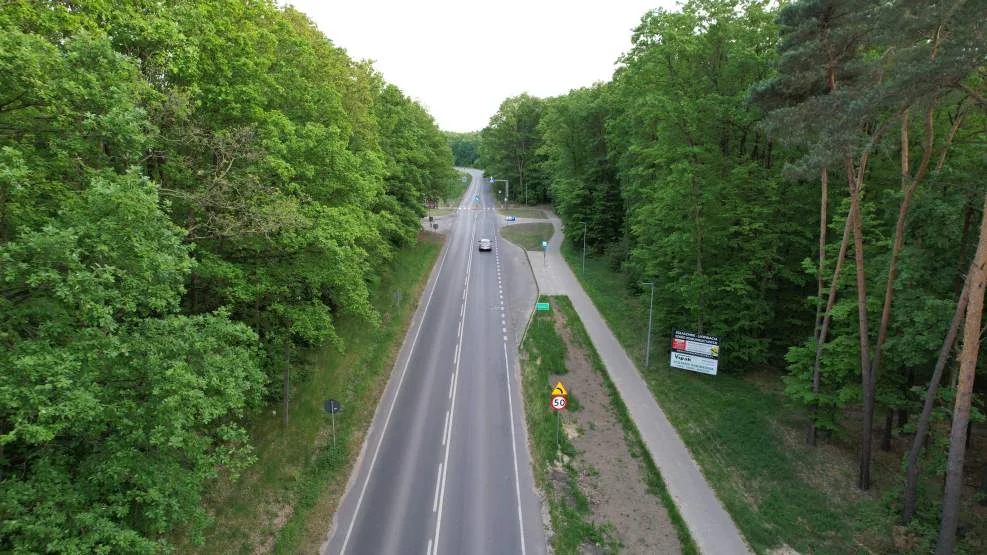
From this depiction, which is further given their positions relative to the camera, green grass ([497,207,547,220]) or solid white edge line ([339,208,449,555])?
green grass ([497,207,547,220])

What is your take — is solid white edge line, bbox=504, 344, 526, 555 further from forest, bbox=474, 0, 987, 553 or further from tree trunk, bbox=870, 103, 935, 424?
tree trunk, bbox=870, 103, 935, 424

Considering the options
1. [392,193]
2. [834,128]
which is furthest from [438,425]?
[392,193]

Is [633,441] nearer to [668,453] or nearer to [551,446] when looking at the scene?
[668,453]

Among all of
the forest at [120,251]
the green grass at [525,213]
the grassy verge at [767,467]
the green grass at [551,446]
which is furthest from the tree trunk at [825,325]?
the green grass at [525,213]

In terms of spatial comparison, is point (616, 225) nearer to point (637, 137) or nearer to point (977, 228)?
point (637, 137)

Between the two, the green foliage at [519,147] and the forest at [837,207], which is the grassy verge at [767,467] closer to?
the forest at [837,207]

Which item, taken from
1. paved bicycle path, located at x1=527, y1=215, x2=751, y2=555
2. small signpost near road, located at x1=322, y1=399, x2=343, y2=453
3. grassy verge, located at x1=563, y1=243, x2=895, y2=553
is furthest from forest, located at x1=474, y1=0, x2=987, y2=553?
small signpost near road, located at x1=322, y1=399, x2=343, y2=453
